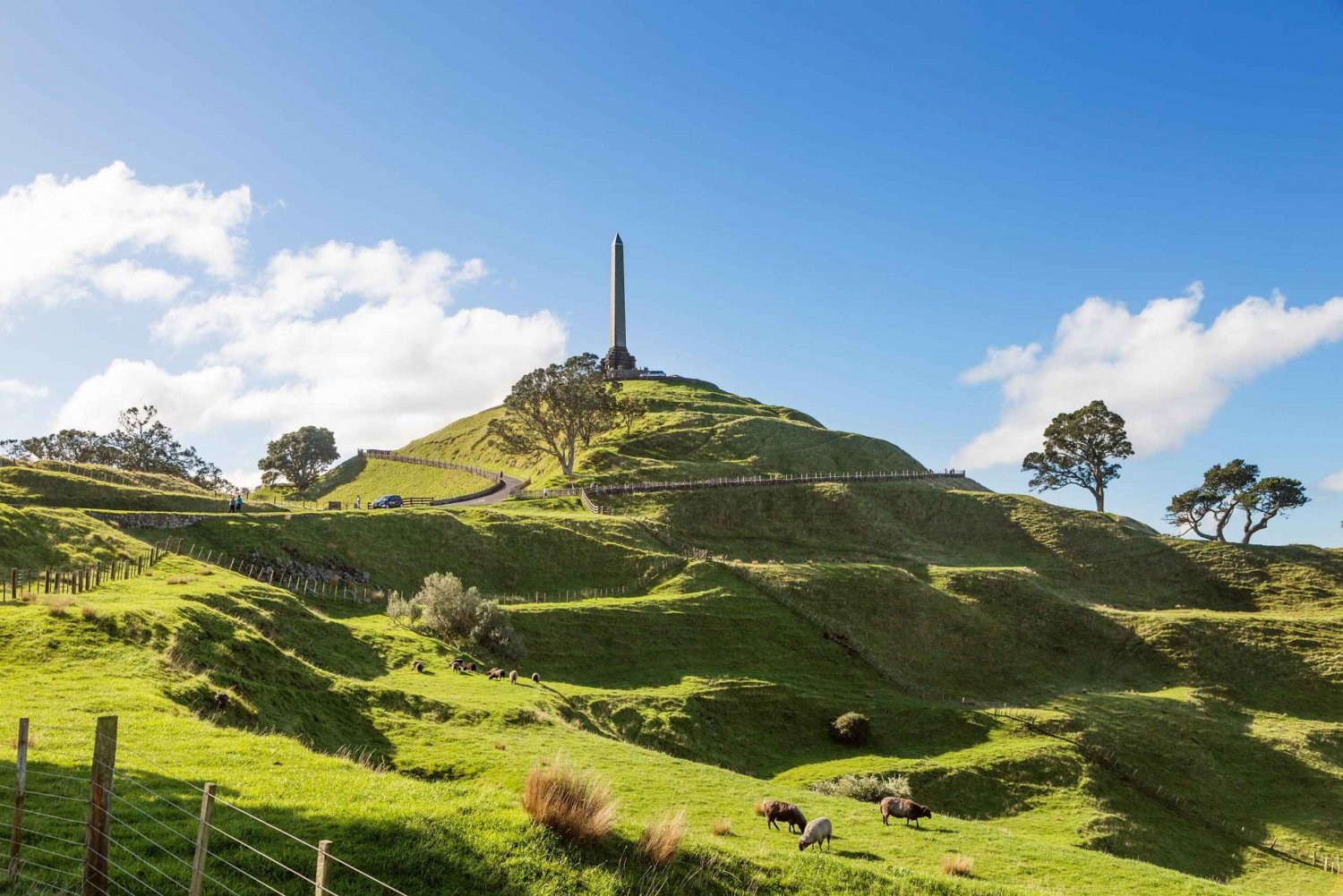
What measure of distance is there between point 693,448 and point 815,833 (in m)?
121

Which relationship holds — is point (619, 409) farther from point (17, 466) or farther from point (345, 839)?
point (345, 839)

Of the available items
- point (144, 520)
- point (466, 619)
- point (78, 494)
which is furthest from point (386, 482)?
point (466, 619)

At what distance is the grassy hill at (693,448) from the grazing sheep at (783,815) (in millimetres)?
89062

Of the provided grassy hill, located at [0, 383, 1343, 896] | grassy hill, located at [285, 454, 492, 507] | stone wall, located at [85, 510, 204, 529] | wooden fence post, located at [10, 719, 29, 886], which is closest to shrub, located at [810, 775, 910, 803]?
grassy hill, located at [0, 383, 1343, 896]

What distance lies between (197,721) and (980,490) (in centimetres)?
12719

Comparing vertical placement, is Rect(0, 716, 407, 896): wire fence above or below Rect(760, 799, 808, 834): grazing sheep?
above

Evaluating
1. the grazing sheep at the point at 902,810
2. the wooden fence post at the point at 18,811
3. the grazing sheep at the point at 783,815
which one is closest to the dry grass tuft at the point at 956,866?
the grazing sheep at the point at 783,815

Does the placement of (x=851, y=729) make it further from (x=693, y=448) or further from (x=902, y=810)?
(x=693, y=448)

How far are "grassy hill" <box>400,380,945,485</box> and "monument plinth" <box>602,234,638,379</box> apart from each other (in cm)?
797

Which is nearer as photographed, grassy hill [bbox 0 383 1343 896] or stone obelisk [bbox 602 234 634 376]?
grassy hill [bbox 0 383 1343 896]

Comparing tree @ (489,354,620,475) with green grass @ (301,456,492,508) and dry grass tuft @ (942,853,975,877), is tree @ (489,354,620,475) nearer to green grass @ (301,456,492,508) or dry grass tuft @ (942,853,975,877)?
green grass @ (301,456,492,508)

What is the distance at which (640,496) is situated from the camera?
101m

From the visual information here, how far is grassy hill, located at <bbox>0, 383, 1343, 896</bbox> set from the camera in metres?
18.0

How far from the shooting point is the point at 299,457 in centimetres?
14375
